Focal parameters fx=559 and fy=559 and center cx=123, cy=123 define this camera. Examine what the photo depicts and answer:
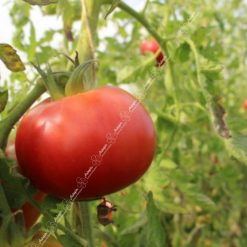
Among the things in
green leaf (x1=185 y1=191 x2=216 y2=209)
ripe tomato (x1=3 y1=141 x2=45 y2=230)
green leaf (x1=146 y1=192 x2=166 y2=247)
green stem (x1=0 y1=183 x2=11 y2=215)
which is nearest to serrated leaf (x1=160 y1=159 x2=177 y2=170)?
green leaf (x1=185 y1=191 x2=216 y2=209)

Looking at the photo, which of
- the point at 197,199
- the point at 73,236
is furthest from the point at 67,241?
the point at 197,199

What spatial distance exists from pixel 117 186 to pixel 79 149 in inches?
2.8

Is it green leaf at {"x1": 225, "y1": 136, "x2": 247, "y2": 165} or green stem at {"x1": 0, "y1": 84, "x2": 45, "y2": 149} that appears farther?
green leaf at {"x1": 225, "y1": 136, "x2": 247, "y2": 165}

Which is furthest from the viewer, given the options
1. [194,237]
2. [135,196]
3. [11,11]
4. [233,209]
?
[233,209]

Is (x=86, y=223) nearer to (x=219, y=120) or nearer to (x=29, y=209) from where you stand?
(x=29, y=209)

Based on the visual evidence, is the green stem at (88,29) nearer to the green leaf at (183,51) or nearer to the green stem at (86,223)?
the green stem at (86,223)

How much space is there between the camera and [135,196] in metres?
1.31

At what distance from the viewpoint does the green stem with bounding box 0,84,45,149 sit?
2.36 ft

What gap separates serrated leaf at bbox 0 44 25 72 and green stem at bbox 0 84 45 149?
0.15 feet

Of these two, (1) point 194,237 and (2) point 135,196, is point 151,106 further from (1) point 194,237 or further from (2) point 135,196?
(1) point 194,237

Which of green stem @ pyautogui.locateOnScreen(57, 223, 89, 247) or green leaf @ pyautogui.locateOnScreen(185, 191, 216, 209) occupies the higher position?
green stem @ pyautogui.locateOnScreen(57, 223, 89, 247)

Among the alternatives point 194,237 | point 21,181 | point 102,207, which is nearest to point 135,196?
point 102,207

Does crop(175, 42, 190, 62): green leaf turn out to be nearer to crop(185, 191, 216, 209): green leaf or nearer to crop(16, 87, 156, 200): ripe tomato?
crop(185, 191, 216, 209): green leaf

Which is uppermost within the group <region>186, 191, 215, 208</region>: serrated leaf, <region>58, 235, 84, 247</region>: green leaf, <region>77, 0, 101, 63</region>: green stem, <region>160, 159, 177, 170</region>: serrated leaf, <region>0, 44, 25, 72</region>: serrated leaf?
<region>0, 44, 25, 72</region>: serrated leaf
